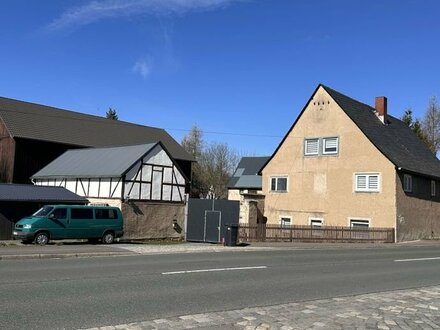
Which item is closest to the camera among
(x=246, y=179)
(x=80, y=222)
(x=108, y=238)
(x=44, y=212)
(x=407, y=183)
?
(x=44, y=212)

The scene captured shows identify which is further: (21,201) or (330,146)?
(330,146)

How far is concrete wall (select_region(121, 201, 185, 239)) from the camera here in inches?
1216

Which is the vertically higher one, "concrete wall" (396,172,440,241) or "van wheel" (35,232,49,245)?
"concrete wall" (396,172,440,241)

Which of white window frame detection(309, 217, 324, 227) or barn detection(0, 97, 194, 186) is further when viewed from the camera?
barn detection(0, 97, 194, 186)

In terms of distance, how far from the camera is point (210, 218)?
29.7 metres

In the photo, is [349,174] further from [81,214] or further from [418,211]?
[81,214]

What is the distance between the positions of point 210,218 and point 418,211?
16.4 m

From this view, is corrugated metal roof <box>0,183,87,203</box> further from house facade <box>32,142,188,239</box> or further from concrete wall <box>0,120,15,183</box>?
concrete wall <box>0,120,15,183</box>

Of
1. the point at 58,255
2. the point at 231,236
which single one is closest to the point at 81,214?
the point at 231,236

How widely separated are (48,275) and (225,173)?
6472 centimetres

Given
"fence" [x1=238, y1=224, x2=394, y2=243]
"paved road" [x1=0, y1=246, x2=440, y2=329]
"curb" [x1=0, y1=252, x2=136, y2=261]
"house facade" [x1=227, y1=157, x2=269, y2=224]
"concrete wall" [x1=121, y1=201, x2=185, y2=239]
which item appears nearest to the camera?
"paved road" [x1=0, y1=246, x2=440, y2=329]

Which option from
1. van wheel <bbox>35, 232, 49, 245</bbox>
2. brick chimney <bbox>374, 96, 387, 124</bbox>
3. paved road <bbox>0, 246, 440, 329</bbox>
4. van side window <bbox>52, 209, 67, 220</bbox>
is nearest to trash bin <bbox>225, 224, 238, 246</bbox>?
paved road <bbox>0, 246, 440, 329</bbox>

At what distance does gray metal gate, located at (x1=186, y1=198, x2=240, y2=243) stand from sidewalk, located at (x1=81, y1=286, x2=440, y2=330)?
730 inches

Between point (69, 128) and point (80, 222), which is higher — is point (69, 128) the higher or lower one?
the higher one
